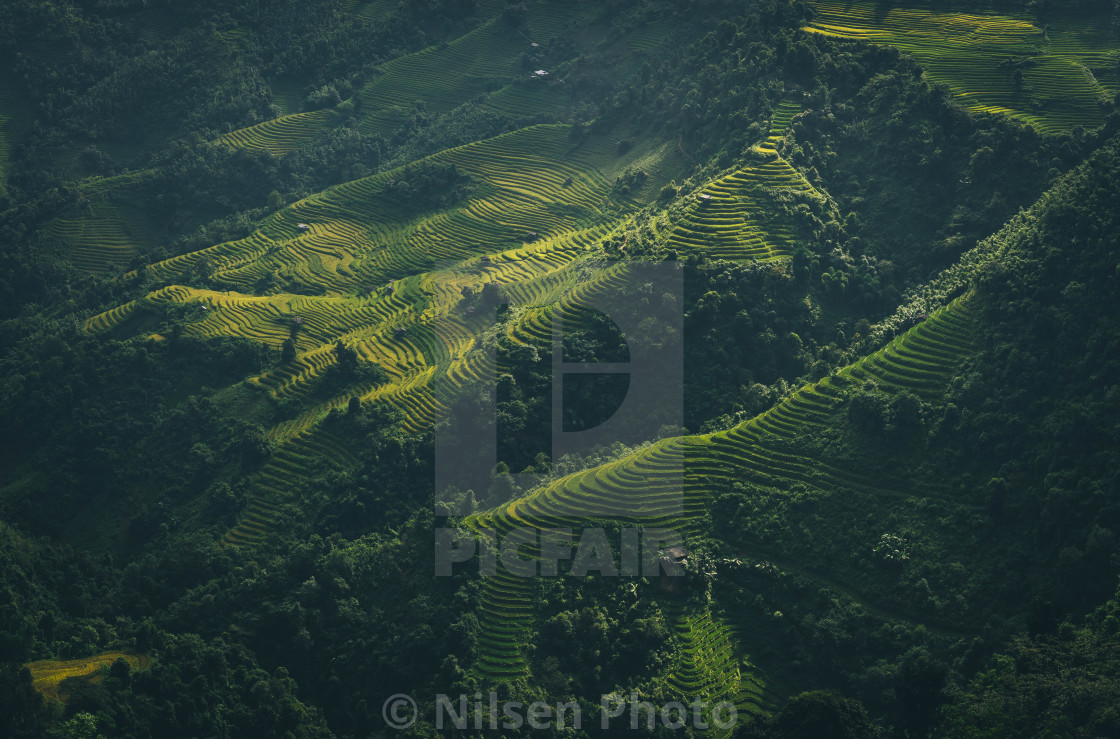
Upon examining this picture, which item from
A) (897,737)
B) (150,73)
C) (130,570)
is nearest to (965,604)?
(897,737)

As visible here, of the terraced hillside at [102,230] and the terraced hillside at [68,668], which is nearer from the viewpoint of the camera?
the terraced hillside at [68,668]

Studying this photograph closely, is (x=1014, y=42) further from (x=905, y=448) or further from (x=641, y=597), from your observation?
(x=641, y=597)

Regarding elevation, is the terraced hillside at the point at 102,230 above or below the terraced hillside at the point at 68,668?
above

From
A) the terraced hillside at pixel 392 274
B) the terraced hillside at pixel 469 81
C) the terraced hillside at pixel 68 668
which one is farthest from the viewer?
the terraced hillside at pixel 469 81

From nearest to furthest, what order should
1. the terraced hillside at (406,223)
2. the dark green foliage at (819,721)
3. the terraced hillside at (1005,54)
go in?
the dark green foliage at (819,721)
the terraced hillside at (1005,54)
the terraced hillside at (406,223)

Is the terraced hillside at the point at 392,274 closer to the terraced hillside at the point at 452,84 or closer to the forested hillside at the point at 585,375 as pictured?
the forested hillside at the point at 585,375

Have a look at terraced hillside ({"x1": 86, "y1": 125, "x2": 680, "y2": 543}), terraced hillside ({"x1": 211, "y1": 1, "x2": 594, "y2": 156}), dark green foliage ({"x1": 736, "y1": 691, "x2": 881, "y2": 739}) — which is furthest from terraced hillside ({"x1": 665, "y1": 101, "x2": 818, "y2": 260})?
dark green foliage ({"x1": 736, "y1": 691, "x2": 881, "y2": 739})

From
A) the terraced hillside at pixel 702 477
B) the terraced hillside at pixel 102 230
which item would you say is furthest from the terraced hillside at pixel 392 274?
the terraced hillside at pixel 702 477

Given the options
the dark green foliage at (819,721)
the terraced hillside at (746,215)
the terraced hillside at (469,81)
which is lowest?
the dark green foliage at (819,721)
